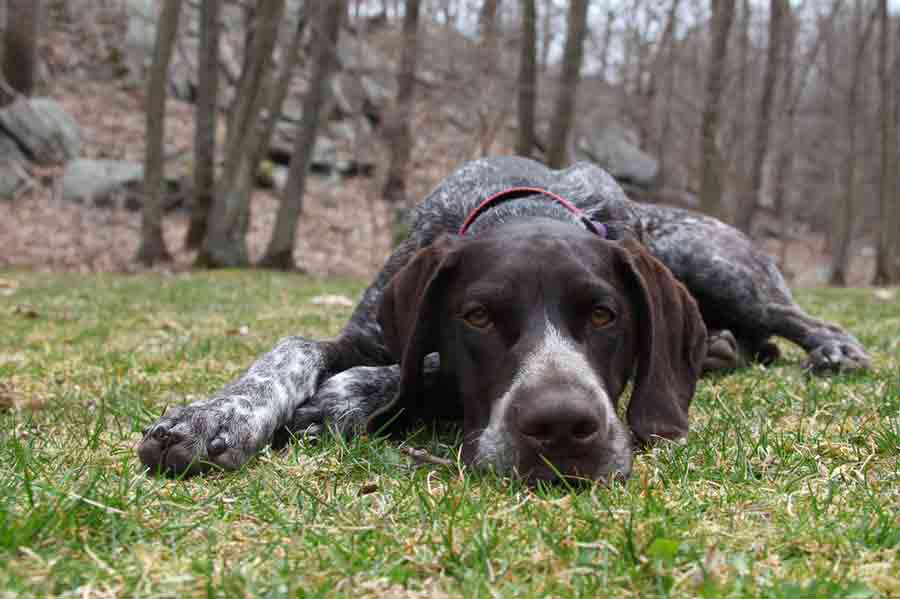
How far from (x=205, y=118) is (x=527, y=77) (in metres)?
5.78

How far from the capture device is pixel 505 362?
2602 mm

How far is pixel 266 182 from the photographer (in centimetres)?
2116

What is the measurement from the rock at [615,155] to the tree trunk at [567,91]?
14.6m

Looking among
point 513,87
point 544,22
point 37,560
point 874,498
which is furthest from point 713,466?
point 544,22

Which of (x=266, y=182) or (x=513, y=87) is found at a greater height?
(x=513, y=87)

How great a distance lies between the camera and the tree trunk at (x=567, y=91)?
12492 millimetres

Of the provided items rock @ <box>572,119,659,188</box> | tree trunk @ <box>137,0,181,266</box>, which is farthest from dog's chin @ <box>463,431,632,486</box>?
rock @ <box>572,119,659,188</box>

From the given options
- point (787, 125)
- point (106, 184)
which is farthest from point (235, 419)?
point (787, 125)

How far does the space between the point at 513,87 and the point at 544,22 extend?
219 centimetres

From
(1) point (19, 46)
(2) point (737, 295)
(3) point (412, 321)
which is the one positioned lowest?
(2) point (737, 295)

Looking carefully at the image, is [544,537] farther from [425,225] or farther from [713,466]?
[425,225]

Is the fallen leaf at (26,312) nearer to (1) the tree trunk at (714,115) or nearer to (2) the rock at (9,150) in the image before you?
(1) the tree trunk at (714,115)

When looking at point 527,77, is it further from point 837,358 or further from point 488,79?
point 837,358

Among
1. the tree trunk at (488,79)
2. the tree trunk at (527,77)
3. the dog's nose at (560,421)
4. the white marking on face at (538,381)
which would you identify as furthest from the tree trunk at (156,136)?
the dog's nose at (560,421)
